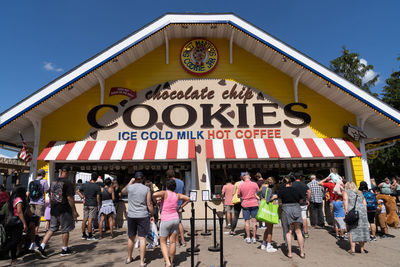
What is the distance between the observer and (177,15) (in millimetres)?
10438

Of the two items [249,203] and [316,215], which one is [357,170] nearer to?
[316,215]

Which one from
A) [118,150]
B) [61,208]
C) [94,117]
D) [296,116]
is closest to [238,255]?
[61,208]

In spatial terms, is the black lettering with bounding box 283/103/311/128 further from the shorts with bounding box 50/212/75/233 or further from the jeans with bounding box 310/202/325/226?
the shorts with bounding box 50/212/75/233

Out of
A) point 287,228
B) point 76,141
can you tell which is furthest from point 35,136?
point 287,228

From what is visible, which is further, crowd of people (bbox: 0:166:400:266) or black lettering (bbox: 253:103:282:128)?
black lettering (bbox: 253:103:282:128)

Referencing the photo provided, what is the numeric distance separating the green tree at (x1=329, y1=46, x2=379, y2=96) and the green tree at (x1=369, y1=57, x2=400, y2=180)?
168 centimetres

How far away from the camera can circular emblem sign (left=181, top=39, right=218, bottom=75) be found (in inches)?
451

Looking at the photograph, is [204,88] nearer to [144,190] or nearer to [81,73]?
[81,73]

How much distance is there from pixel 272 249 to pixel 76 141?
860cm

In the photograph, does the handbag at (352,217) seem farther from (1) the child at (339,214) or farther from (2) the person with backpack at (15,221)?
(2) the person with backpack at (15,221)

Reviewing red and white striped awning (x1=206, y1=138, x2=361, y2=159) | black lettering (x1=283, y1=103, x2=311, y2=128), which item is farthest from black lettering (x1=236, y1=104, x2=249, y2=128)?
black lettering (x1=283, y1=103, x2=311, y2=128)

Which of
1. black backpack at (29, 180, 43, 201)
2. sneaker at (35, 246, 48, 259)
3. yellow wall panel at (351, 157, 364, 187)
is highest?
yellow wall panel at (351, 157, 364, 187)

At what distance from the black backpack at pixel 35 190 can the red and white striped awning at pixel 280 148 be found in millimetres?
5565

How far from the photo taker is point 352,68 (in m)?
27.8
